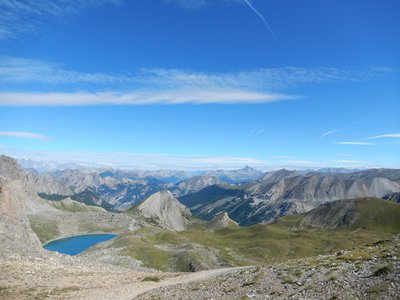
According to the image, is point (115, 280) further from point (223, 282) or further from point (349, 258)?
point (349, 258)

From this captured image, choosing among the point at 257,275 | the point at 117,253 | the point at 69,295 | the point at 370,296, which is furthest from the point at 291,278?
the point at 117,253

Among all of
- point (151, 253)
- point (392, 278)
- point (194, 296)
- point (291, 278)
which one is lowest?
point (151, 253)

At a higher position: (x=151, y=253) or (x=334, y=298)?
(x=334, y=298)

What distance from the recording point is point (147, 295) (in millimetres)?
39812

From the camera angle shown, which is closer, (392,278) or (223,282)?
(392,278)

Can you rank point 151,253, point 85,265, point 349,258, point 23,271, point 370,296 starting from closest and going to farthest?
1. point 370,296
2. point 349,258
3. point 23,271
4. point 85,265
5. point 151,253

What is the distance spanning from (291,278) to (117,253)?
10852 centimetres

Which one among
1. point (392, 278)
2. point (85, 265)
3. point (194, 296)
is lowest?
point (85, 265)

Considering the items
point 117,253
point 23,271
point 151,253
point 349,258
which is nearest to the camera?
point 349,258

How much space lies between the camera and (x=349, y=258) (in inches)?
1543

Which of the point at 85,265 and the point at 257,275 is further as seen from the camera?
the point at 85,265

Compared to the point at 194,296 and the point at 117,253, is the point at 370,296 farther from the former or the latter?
the point at 117,253

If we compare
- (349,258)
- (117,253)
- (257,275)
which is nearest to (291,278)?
(257,275)

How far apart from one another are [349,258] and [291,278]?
7.85 m
